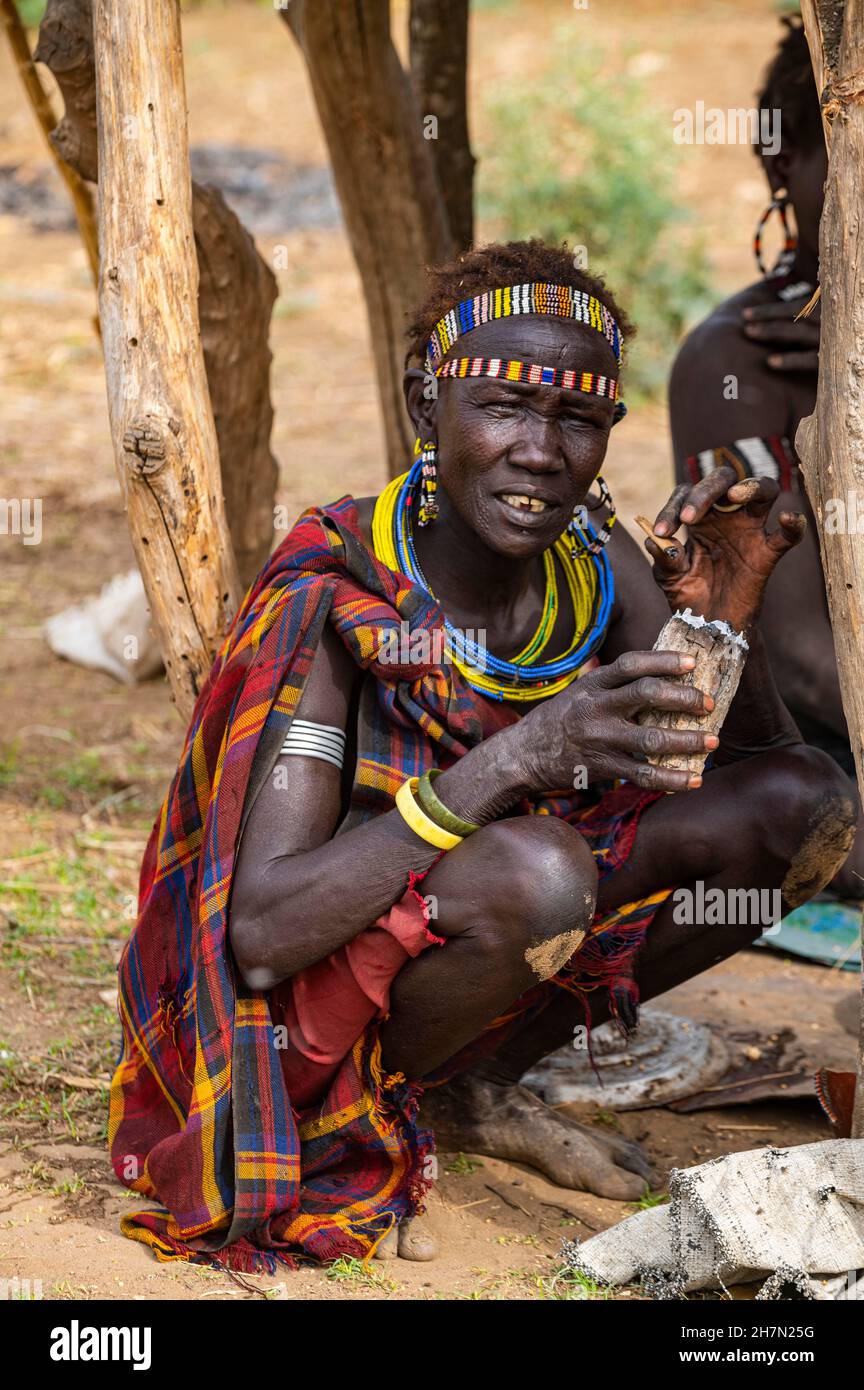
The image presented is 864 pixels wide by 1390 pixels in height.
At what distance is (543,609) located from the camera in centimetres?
271

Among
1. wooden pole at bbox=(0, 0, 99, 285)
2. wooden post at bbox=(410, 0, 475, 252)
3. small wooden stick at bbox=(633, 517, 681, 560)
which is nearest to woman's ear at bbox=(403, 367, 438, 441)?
small wooden stick at bbox=(633, 517, 681, 560)

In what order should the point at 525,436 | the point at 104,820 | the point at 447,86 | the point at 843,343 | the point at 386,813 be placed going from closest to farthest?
1. the point at 843,343
2. the point at 386,813
3. the point at 525,436
4. the point at 104,820
5. the point at 447,86

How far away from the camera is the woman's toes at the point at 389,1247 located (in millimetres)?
2389

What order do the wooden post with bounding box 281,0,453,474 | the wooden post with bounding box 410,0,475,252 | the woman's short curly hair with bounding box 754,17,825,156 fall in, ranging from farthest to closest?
1. the wooden post with bounding box 410,0,475,252
2. the wooden post with bounding box 281,0,453,474
3. the woman's short curly hair with bounding box 754,17,825,156

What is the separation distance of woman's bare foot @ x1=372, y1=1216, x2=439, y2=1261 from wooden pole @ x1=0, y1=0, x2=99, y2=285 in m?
2.51

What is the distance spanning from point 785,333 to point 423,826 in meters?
1.92

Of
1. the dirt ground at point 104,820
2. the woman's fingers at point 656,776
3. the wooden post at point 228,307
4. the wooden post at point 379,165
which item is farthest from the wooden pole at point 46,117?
the woman's fingers at point 656,776

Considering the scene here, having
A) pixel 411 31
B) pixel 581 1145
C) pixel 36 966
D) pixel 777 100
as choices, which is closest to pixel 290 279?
pixel 411 31

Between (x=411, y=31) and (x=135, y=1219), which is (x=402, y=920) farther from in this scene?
(x=411, y=31)

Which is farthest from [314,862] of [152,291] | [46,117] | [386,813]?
[46,117]

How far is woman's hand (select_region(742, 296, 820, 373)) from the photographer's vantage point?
3602 millimetres

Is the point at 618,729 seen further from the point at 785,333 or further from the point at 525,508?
the point at 785,333

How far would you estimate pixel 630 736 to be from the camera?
85.1 inches

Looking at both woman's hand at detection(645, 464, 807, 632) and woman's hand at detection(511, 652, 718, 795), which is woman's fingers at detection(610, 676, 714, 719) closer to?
woman's hand at detection(511, 652, 718, 795)
